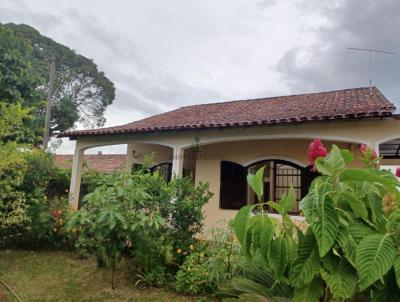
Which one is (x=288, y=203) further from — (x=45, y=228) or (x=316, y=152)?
(x=45, y=228)

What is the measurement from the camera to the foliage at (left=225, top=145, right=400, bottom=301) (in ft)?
4.53

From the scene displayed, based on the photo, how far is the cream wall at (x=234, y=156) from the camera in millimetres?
10252

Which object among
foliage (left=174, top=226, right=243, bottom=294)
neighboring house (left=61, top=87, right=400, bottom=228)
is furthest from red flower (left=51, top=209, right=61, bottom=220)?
foliage (left=174, top=226, right=243, bottom=294)

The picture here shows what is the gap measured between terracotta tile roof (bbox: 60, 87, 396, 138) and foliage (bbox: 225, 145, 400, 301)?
655 cm

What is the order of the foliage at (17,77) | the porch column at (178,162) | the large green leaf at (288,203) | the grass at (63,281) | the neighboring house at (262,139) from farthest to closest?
the porch column at (178,162) → the neighboring house at (262,139) → the foliage at (17,77) → the grass at (63,281) → the large green leaf at (288,203)

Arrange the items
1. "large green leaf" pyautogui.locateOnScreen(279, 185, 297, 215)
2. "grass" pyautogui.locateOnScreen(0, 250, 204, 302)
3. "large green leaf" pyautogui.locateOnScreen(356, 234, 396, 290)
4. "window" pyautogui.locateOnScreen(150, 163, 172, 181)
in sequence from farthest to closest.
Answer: "window" pyautogui.locateOnScreen(150, 163, 172, 181)
"grass" pyautogui.locateOnScreen(0, 250, 204, 302)
"large green leaf" pyautogui.locateOnScreen(279, 185, 297, 215)
"large green leaf" pyautogui.locateOnScreen(356, 234, 396, 290)

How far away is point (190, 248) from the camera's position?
21.0 feet

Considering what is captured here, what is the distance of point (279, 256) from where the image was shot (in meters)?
1.61

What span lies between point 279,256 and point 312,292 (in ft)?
0.82

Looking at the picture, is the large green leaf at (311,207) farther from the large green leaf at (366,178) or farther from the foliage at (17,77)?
the foliage at (17,77)

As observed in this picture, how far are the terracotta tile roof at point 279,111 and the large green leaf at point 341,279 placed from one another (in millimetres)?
6794

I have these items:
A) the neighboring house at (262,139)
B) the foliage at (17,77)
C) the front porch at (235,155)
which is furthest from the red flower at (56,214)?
the neighboring house at (262,139)

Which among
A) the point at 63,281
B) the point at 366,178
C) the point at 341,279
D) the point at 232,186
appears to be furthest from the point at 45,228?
the point at 366,178

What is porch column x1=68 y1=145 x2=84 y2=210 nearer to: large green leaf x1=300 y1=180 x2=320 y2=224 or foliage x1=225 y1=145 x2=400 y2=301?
foliage x1=225 y1=145 x2=400 y2=301
